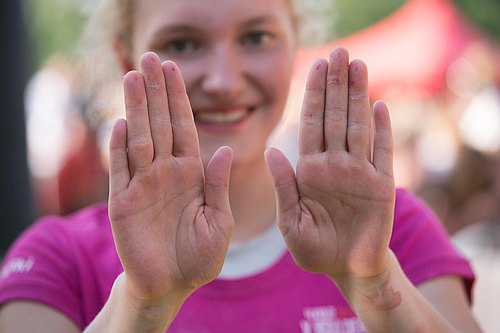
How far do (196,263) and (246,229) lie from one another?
1.64 feet

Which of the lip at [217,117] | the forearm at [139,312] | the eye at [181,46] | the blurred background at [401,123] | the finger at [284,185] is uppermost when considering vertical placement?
the eye at [181,46]

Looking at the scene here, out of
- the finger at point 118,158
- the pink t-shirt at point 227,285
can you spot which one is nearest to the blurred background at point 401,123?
the pink t-shirt at point 227,285

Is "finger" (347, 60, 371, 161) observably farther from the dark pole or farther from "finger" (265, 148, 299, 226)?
the dark pole

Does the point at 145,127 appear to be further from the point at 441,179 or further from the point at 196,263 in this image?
the point at 441,179

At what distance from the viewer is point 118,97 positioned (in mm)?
2227

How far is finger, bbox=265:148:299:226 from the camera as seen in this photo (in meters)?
1.27

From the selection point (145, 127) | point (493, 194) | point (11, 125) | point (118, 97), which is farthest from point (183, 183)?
point (493, 194)

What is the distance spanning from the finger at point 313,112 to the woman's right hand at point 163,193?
0.12 m

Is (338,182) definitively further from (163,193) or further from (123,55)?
(123,55)

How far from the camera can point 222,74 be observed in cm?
158

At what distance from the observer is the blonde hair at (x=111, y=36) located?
1.80 metres

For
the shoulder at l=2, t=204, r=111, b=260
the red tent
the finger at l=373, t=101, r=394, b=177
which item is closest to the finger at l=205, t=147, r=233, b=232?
the finger at l=373, t=101, r=394, b=177

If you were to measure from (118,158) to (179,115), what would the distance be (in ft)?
0.39

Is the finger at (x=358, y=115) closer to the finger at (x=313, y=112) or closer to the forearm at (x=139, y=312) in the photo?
the finger at (x=313, y=112)
